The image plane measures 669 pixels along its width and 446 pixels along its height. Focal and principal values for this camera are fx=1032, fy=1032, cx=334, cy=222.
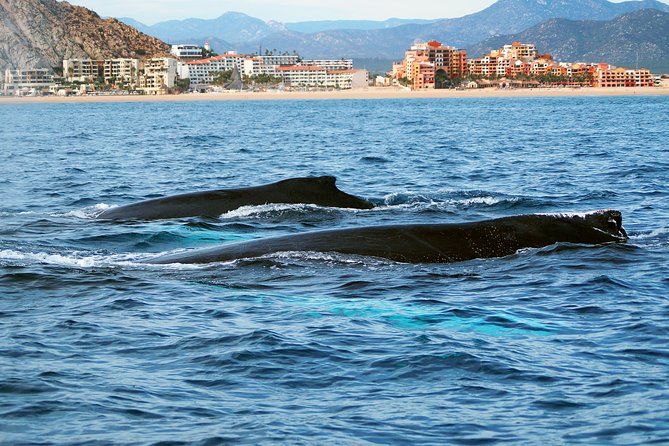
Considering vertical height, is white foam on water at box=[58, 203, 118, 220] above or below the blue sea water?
below

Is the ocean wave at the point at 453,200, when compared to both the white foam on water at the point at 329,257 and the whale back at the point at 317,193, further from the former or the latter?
the white foam on water at the point at 329,257

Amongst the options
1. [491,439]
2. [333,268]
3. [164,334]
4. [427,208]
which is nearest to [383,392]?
[491,439]

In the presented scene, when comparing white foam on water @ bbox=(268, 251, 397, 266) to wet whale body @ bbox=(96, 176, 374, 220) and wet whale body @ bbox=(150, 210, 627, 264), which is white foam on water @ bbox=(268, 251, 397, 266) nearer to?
wet whale body @ bbox=(150, 210, 627, 264)

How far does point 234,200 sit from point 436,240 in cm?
681

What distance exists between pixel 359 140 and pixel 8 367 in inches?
1859

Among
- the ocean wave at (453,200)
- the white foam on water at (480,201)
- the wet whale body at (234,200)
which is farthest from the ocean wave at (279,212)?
the white foam on water at (480,201)

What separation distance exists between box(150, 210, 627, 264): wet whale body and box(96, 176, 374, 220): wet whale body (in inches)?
185

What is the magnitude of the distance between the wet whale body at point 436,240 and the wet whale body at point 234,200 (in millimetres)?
4694

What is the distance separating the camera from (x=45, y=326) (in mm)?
10938

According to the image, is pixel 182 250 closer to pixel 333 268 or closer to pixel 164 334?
pixel 333 268

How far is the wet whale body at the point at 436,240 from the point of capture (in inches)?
551

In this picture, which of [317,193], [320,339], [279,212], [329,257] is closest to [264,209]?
[279,212]

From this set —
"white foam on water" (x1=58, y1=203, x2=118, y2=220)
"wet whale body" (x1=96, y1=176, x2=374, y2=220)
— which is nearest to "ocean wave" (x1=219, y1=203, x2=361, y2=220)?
"wet whale body" (x1=96, y1=176, x2=374, y2=220)

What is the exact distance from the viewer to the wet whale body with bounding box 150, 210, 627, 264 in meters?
14.0
